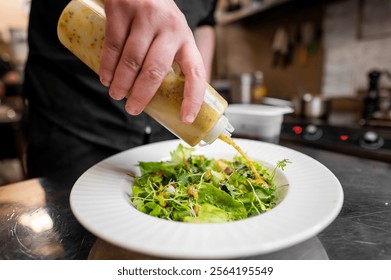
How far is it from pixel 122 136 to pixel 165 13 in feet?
2.20

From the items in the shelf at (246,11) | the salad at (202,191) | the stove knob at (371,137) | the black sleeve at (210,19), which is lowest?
the stove knob at (371,137)

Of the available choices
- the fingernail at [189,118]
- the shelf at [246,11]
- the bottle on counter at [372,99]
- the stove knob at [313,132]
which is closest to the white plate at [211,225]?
the fingernail at [189,118]

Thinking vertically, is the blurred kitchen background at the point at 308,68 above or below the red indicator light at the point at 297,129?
above

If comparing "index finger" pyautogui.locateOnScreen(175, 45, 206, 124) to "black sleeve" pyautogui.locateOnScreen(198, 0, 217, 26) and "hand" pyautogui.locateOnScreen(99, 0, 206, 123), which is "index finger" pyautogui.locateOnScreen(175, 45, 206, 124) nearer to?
"hand" pyautogui.locateOnScreen(99, 0, 206, 123)

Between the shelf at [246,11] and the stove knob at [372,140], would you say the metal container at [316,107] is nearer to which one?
the stove knob at [372,140]

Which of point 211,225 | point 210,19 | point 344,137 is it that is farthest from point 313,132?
point 211,225

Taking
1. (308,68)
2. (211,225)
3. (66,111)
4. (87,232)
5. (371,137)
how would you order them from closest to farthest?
(211,225) → (87,232) → (66,111) → (371,137) → (308,68)

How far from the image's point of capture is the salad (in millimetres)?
581

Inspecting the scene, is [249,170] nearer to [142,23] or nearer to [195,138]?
[195,138]

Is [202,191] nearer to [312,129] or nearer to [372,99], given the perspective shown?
[312,129]

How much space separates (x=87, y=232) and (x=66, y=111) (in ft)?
2.09

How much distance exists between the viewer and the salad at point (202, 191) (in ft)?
1.91

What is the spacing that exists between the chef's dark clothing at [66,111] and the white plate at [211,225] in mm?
437

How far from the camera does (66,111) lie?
1.10 m
